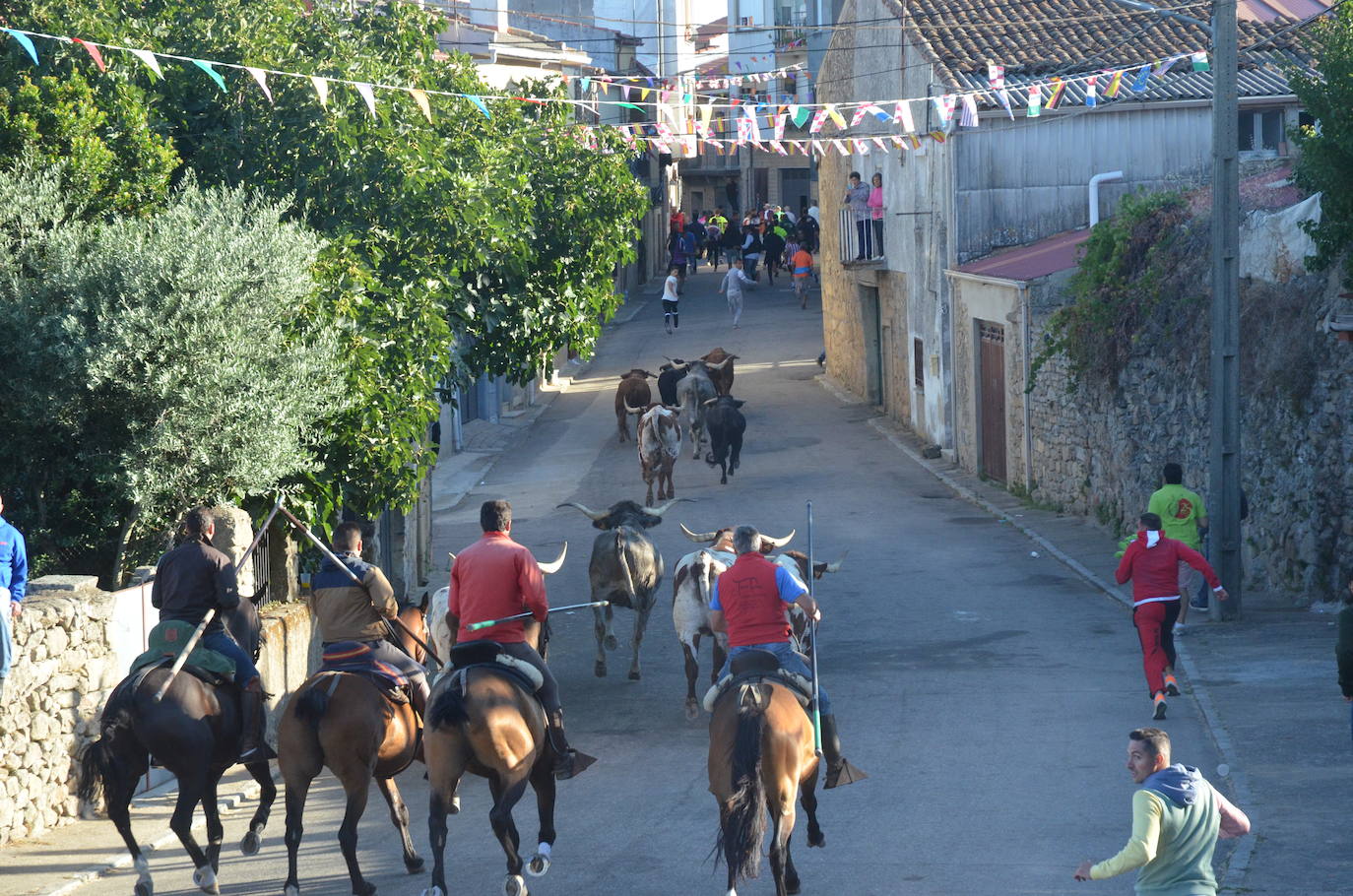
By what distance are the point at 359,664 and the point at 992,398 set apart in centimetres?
1837

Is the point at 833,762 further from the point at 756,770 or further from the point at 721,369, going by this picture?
the point at 721,369

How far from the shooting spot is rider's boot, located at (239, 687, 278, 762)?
10.1 metres

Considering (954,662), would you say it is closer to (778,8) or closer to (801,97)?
Answer: (801,97)

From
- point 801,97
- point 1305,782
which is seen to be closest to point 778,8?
point 801,97

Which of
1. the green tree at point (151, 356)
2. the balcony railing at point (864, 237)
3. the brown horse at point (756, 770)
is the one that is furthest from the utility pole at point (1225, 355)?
the balcony railing at point (864, 237)

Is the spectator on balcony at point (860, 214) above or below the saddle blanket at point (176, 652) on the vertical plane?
above

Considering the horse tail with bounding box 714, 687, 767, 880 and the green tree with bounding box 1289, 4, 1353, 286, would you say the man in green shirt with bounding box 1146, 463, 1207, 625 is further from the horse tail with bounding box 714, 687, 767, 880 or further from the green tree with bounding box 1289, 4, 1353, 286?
the horse tail with bounding box 714, 687, 767, 880

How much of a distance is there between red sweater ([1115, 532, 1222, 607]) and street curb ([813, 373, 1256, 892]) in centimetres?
97

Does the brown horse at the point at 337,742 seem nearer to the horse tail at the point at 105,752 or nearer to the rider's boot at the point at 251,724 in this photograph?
the rider's boot at the point at 251,724

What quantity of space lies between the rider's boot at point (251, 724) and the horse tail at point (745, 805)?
318cm

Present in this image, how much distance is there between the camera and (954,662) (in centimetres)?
1514

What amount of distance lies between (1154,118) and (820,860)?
22.1 meters

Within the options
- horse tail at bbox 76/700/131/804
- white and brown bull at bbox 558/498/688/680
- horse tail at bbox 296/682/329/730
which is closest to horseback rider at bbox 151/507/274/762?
horse tail at bbox 296/682/329/730

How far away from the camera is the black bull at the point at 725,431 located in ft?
86.2
